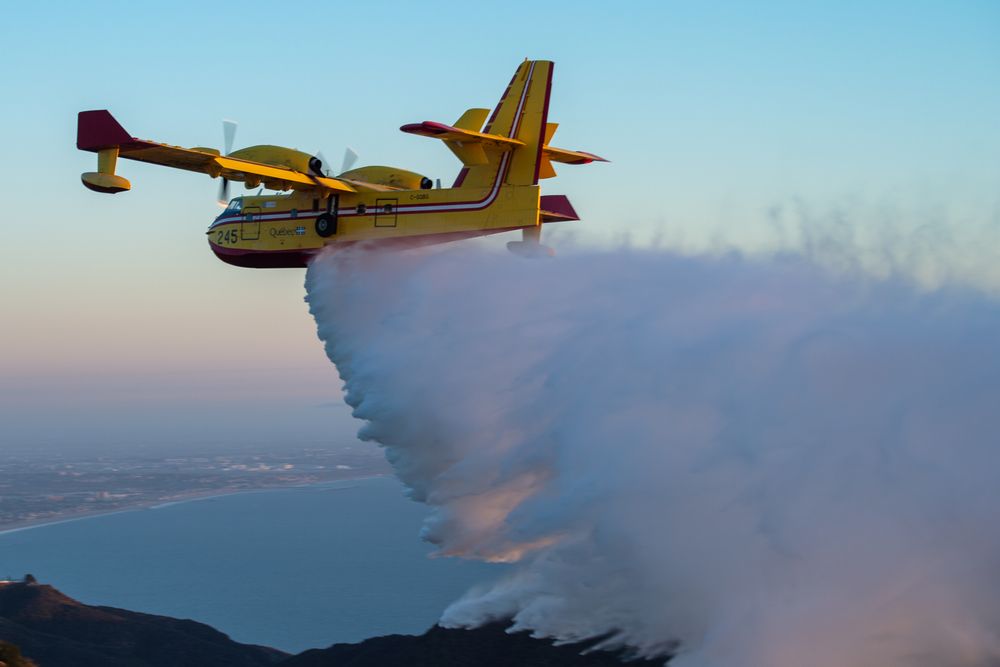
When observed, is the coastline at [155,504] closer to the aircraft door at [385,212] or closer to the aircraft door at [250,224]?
the aircraft door at [250,224]

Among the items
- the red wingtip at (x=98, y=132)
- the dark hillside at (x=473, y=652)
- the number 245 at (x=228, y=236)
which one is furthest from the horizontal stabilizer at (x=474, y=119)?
the dark hillside at (x=473, y=652)

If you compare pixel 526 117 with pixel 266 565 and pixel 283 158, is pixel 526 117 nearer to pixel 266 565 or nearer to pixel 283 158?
pixel 283 158

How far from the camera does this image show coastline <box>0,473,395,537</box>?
14962cm

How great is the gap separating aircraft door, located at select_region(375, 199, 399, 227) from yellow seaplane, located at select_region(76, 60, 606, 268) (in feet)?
0.09

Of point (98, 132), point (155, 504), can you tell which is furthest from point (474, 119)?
point (155, 504)

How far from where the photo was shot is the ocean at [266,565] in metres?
88.8

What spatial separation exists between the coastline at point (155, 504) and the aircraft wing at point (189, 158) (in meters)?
133

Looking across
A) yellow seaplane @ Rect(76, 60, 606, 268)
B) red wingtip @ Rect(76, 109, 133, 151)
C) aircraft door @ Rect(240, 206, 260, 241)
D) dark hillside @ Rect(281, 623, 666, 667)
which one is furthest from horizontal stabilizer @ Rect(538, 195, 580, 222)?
dark hillside @ Rect(281, 623, 666, 667)

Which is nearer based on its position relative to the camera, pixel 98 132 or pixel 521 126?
pixel 98 132

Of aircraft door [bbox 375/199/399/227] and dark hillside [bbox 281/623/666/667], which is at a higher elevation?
aircraft door [bbox 375/199/399/227]

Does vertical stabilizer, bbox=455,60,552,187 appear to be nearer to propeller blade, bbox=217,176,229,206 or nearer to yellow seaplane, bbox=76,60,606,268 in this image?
yellow seaplane, bbox=76,60,606,268

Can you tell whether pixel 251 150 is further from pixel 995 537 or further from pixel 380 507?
pixel 380 507

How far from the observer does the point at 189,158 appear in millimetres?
25734

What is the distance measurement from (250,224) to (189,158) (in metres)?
3.58
